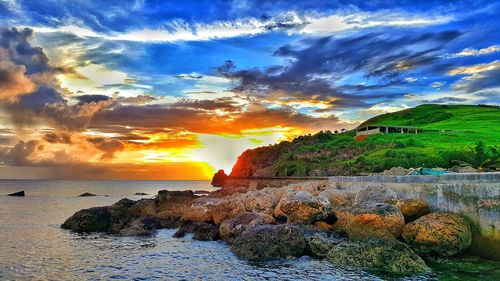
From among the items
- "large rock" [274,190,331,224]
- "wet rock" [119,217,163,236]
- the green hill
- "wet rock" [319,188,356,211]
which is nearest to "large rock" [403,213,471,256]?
"large rock" [274,190,331,224]

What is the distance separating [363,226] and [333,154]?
2943 inches

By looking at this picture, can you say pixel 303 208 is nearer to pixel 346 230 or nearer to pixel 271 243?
pixel 346 230

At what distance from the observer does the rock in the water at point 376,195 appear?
84.4ft

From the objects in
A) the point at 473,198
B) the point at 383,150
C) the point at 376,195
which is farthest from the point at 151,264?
the point at 383,150

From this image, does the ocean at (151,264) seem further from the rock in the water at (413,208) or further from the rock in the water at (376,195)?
the rock in the water at (376,195)

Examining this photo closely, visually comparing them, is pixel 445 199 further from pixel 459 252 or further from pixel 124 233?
pixel 124 233

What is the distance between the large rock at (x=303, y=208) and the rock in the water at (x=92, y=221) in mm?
17264

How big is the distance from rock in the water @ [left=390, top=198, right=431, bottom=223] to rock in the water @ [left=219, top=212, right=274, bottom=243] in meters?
8.05

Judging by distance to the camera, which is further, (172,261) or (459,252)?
(172,261)

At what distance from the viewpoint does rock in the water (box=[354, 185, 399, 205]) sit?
84.4ft

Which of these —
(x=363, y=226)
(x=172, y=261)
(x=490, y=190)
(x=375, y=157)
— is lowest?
(x=172, y=261)

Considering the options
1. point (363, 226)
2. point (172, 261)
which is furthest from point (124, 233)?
point (363, 226)

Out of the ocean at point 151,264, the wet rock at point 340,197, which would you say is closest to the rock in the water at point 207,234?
the ocean at point 151,264

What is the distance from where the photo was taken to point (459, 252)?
2109cm
